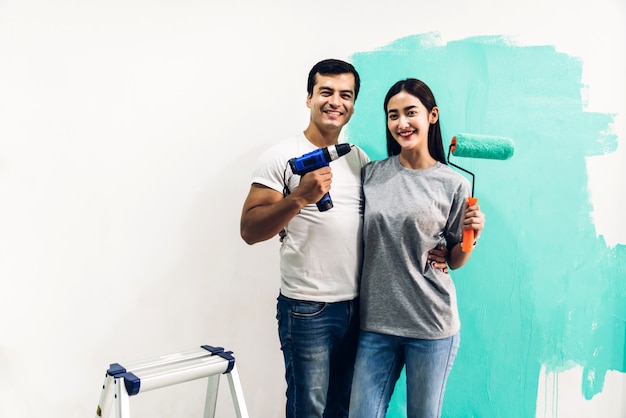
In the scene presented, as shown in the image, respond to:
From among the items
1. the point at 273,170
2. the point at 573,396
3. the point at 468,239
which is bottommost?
the point at 573,396

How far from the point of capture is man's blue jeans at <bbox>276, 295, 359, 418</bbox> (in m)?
1.32

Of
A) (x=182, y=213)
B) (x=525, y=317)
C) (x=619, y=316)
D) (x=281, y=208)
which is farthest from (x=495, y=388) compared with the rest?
(x=182, y=213)

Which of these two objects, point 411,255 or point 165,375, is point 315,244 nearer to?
point 411,255

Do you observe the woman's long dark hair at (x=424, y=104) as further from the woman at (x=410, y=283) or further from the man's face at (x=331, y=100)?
the man's face at (x=331, y=100)

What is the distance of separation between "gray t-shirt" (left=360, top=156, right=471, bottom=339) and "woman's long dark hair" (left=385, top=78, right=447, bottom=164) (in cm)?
13

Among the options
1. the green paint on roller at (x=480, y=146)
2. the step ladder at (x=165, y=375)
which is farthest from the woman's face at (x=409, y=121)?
A: the step ladder at (x=165, y=375)

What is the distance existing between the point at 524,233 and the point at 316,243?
2.95 ft

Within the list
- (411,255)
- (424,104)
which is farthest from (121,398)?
(424,104)

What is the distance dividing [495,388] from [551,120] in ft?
3.33

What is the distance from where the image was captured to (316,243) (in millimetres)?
1356

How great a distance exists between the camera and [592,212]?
→ 5.97 feet

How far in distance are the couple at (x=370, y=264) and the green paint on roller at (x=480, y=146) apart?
0.31 ft

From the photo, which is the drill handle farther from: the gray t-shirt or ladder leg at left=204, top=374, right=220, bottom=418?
ladder leg at left=204, top=374, right=220, bottom=418

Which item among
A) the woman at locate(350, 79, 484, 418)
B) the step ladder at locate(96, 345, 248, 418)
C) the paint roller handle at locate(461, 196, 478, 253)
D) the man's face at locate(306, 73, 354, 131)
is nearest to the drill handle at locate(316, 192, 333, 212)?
the woman at locate(350, 79, 484, 418)
